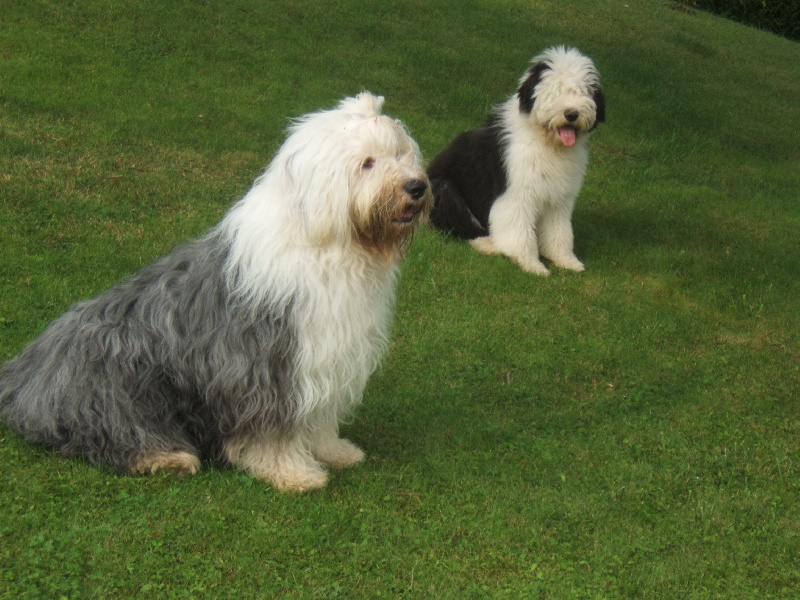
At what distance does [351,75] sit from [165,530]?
788 cm

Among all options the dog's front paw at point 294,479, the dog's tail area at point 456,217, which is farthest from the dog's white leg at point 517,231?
the dog's front paw at point 294,479

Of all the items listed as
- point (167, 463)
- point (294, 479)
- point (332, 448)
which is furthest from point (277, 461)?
point (167, 463)

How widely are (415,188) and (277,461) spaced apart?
1.35 m

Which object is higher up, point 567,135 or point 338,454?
point 567,135

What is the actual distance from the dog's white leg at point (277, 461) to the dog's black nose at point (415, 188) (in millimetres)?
1183

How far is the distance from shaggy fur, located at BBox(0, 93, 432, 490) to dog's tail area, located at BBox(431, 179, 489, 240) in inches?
156

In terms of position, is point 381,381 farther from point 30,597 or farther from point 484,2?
point 484,2

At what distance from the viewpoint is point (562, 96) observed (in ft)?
25.2

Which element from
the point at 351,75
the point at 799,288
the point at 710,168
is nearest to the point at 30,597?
the point at 799,288

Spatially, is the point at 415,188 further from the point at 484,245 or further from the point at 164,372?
the point at 484,245

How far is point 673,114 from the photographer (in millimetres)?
12070

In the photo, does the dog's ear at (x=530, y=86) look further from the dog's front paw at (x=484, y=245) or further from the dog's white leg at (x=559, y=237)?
Answer: the dog's front paw at (x=484, y=245)

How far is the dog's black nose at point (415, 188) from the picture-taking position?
3.96m

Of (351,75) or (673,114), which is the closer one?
(351,75)
